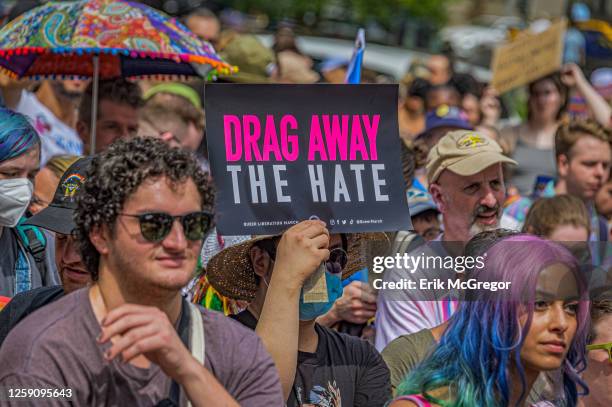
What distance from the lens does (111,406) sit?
2.87 meters

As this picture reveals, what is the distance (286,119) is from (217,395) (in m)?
1.35

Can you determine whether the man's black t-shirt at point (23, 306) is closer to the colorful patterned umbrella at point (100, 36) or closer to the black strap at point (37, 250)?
the black strap at point (37, 250)

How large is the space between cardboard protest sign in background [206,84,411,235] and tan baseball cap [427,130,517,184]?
54.6 inches

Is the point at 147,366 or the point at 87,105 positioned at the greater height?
the point at 87,105

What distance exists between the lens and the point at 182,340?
298 cm

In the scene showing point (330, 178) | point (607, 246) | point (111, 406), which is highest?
point (330, 178)

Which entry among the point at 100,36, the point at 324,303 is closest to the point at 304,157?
the point at 324,303

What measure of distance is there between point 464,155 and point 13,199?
6.87ft

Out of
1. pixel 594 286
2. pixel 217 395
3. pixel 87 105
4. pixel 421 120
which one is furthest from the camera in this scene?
pixel 421 120

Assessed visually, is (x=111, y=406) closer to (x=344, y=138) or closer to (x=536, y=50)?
(x=344, y=138)

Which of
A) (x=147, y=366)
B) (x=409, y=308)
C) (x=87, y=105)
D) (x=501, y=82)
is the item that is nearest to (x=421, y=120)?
(x=501, y=82)

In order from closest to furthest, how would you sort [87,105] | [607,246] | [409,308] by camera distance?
1. [607,246]
2. [409,308]
3. [87,105]

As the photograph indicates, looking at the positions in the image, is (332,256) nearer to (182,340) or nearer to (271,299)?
(271,299)

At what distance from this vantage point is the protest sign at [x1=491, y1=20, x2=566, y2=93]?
9.60 meters
